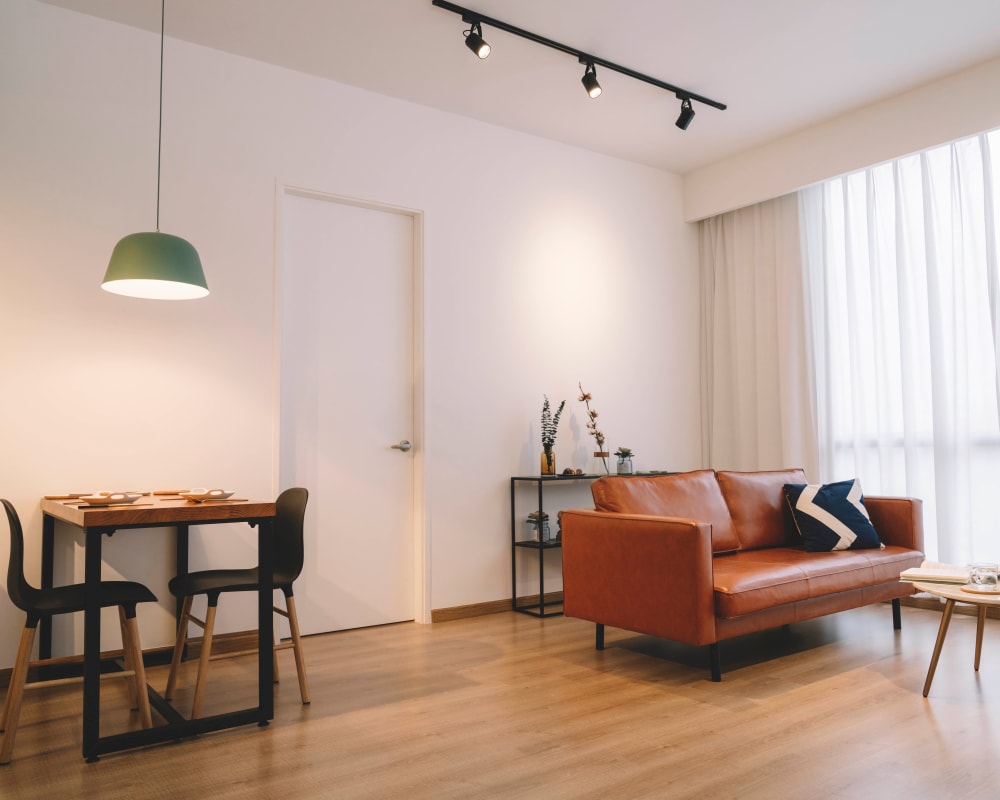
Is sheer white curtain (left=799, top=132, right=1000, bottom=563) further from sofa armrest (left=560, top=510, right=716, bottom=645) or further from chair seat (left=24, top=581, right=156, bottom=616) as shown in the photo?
chair seat (left=24, top=581, right=156, bottom=616)

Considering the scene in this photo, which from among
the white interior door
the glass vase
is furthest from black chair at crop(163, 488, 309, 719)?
the glass vase

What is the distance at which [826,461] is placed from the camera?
501 centimetres

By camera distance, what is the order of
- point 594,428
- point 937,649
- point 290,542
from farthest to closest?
point 594,428 → point 290,542 → point 937,649

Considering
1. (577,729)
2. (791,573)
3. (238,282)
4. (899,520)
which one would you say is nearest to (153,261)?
(238,282)

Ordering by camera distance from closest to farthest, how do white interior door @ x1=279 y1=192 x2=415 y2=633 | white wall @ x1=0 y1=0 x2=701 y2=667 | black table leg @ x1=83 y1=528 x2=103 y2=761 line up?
black table leg @ x1=83 y1=528 x2=103 y2=761 < white wall @ x1=0 y1=0 x2=701 y2=667 < white interior door @ x1=279 y1=192 x2=415 y2=633

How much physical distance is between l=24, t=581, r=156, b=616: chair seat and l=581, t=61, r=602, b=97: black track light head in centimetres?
317

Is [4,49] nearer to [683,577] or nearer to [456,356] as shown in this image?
[456,356]

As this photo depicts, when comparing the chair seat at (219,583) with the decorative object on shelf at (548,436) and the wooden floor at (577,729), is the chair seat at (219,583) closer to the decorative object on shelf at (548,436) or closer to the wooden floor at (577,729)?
the wooden floor at (577,729)

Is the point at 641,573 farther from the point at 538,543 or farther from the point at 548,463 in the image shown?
the point at 548,463

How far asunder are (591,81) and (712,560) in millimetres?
2506

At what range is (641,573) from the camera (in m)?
3.24

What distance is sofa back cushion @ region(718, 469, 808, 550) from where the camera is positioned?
13.1 ft

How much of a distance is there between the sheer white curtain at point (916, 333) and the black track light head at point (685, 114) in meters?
1.22

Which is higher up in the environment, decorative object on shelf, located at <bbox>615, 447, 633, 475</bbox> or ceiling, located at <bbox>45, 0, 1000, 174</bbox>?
ceiling, located at <bbox>45, 0, 1000, 174</bbox>
